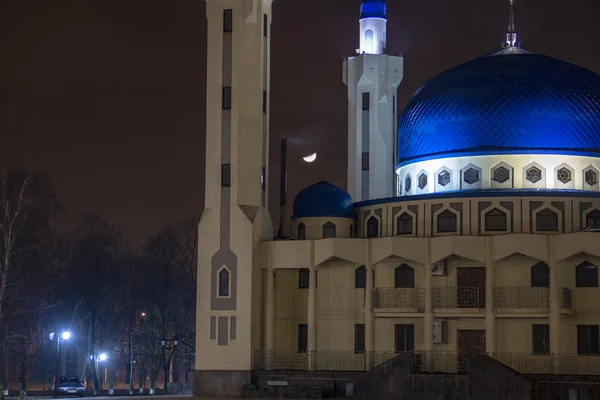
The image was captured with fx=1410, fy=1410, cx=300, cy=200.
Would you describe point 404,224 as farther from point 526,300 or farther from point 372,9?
point 372,9

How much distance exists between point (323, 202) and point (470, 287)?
7539mm

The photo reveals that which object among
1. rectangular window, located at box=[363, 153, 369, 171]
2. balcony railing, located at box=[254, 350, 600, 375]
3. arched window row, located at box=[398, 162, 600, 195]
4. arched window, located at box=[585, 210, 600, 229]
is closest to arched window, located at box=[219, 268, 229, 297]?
balcony railing, located at box=[254, 350, 600, 375]

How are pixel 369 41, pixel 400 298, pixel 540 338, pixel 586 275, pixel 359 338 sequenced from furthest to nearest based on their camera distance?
pixel 369 41, pixel 359 338, pixel 400 298, pixel 586 275, pixel 540 338

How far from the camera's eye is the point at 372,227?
57625mm

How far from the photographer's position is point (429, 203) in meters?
55.6

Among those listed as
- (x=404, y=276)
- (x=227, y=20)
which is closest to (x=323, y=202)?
(x=404, y=276)

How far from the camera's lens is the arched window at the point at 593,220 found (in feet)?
178

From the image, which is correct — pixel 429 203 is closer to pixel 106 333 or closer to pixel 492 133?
pixel 492 133

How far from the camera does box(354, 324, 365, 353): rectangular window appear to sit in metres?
55.5

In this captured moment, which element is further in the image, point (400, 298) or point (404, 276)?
point (404, 276)

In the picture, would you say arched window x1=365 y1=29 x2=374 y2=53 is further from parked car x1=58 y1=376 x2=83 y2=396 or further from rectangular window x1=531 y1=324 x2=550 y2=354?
parked car x1=58 y1=376 x2=83 y2=396

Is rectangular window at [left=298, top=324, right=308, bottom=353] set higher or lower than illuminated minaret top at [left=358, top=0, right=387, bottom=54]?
lower

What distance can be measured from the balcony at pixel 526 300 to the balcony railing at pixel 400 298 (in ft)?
9.75

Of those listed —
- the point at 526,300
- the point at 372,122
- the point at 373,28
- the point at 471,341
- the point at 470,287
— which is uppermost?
the point at 373,28
